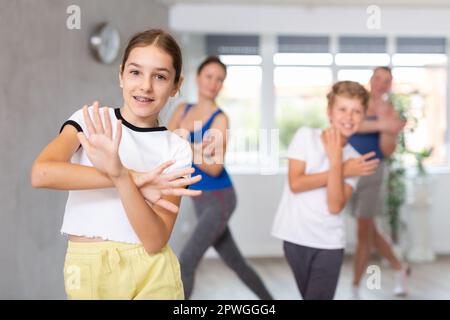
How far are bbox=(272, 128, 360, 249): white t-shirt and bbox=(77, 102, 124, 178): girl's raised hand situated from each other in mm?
946

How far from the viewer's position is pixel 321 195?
1.70m

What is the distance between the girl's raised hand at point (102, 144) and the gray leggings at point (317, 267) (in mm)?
988

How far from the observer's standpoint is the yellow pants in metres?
0.97

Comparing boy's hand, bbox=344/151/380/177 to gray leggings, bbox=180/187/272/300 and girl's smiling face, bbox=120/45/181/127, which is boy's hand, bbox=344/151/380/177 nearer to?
gray leggings, bbox=180/187/272/300

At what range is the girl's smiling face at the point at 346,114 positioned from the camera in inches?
64.0

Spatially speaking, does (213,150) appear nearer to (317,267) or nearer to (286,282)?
(317,267)

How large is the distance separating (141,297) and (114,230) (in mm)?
110

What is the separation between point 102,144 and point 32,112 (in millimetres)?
1006

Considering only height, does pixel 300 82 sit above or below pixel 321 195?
above

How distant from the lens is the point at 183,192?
89 cm

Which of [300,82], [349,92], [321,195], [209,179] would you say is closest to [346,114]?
[349,92]

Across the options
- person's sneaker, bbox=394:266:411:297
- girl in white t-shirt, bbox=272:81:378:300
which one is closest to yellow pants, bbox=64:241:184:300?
girl in white t-shirt, bbox=272:81:378:300

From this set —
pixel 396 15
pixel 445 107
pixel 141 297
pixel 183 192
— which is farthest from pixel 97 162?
pixel 445 107
